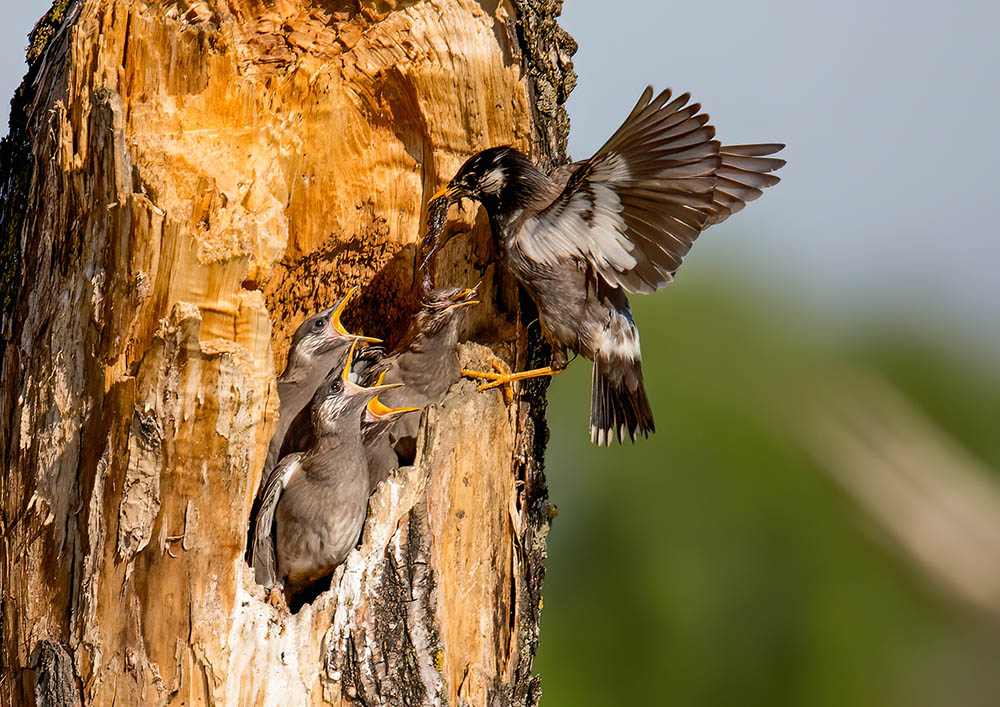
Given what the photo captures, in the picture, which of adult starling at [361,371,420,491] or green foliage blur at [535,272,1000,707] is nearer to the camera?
adult starling at [361,371,420,491]

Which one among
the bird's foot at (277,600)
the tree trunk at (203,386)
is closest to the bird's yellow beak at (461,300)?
the tree trunk at (203,386)

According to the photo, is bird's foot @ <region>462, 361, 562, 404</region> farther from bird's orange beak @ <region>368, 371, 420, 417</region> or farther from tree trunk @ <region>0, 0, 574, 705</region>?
bird's orange beak @ <region>368, 371, 420, 417</region>

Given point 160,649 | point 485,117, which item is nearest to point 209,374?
point 160,649

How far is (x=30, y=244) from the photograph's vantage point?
3064 mm

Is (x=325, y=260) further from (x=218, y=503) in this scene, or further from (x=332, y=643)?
(x=332, y=643)

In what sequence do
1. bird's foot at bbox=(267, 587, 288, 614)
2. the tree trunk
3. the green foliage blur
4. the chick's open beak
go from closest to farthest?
1. the tree trunk
2. bird's foot at bbox=(267, 587, 288, 614)
3. the chick's open beak
4. the green foliage blur

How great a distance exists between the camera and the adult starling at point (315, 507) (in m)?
3.16

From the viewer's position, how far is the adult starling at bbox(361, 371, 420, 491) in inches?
144

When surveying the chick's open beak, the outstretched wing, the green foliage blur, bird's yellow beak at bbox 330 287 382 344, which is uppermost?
the outstretched wing

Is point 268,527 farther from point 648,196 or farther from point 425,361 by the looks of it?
point 648,196

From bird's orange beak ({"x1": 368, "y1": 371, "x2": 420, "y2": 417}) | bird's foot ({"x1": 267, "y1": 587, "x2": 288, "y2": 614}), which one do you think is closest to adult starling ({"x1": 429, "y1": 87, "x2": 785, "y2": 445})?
bird's orange beak ({"x1": 368, "y1": 371, "x2": 420, "y2": 417})

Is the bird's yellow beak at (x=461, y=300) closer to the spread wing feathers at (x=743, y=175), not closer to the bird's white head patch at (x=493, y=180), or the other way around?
the bird's white head patch at (x=493, y=180)

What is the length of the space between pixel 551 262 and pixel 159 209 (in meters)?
1.31

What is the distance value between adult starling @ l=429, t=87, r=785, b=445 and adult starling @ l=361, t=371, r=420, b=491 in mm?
547
